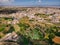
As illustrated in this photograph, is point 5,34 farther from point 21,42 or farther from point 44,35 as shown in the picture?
point 44,35

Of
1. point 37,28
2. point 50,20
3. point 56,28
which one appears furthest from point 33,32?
point 50,20

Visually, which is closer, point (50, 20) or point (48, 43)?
point (48, 43)

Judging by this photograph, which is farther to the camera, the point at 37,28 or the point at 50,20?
the point at 50,20

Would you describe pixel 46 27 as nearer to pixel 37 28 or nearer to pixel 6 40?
pixel 37 28

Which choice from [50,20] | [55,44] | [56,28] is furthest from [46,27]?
[50,20]

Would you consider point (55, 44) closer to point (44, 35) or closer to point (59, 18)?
point (44, 35)

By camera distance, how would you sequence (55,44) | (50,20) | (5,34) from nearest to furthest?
(55,44) → (5,34) → (50,20)

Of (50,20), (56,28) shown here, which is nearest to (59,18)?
(50,20)

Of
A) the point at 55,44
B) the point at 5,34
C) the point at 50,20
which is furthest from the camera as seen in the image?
the point at 50,20
